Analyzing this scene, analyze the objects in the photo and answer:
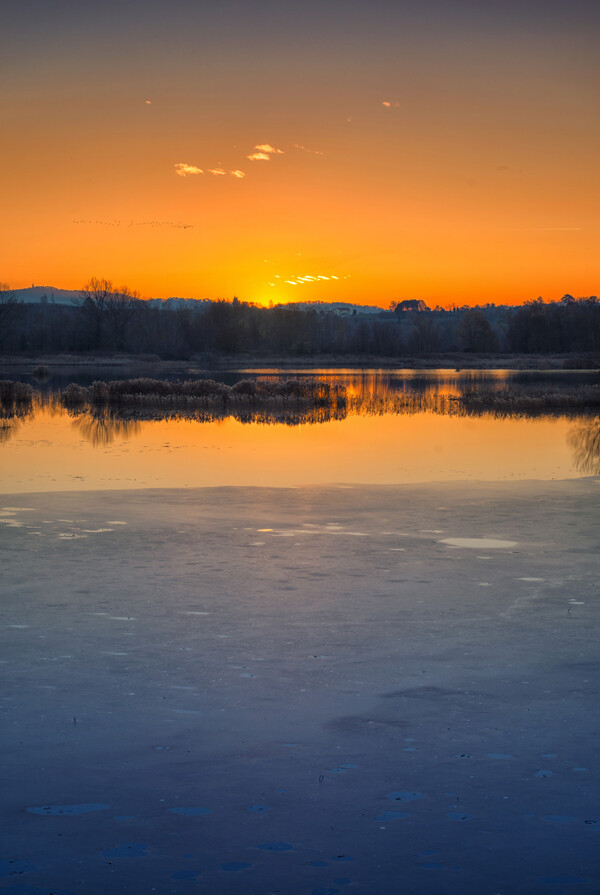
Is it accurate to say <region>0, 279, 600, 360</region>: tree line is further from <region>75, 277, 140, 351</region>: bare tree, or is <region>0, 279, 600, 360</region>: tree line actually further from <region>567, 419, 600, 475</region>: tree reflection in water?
<region>567, 419, 600, 475</region>: tree reflection in water

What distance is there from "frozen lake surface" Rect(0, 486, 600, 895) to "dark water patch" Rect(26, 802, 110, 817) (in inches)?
0.5

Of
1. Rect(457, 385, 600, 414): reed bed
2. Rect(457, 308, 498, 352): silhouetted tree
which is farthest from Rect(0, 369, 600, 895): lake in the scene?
Rect(457, 308, 498, 352): silhouetted tree

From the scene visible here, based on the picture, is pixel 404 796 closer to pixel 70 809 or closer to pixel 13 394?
pixel 70 809

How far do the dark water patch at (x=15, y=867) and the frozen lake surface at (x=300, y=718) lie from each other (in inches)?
0.4

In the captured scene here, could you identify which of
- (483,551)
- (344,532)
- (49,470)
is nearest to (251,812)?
(483,551)

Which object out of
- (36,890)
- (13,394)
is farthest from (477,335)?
(36,890)

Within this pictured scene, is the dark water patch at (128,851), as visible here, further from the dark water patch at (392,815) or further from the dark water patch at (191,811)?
the dark water patch at (392,815)

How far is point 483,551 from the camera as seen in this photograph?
12.0 metres

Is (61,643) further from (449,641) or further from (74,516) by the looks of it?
(74,516)

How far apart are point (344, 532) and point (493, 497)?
4.74m

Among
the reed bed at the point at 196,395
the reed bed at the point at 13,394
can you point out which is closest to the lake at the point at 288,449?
the reed bed at the point at 196,395

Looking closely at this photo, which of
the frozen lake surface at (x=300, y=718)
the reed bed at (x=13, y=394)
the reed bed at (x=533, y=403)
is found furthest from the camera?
the reed bed at (x=13, y=394)

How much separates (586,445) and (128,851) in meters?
24.6

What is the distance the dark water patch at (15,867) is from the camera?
445cm
